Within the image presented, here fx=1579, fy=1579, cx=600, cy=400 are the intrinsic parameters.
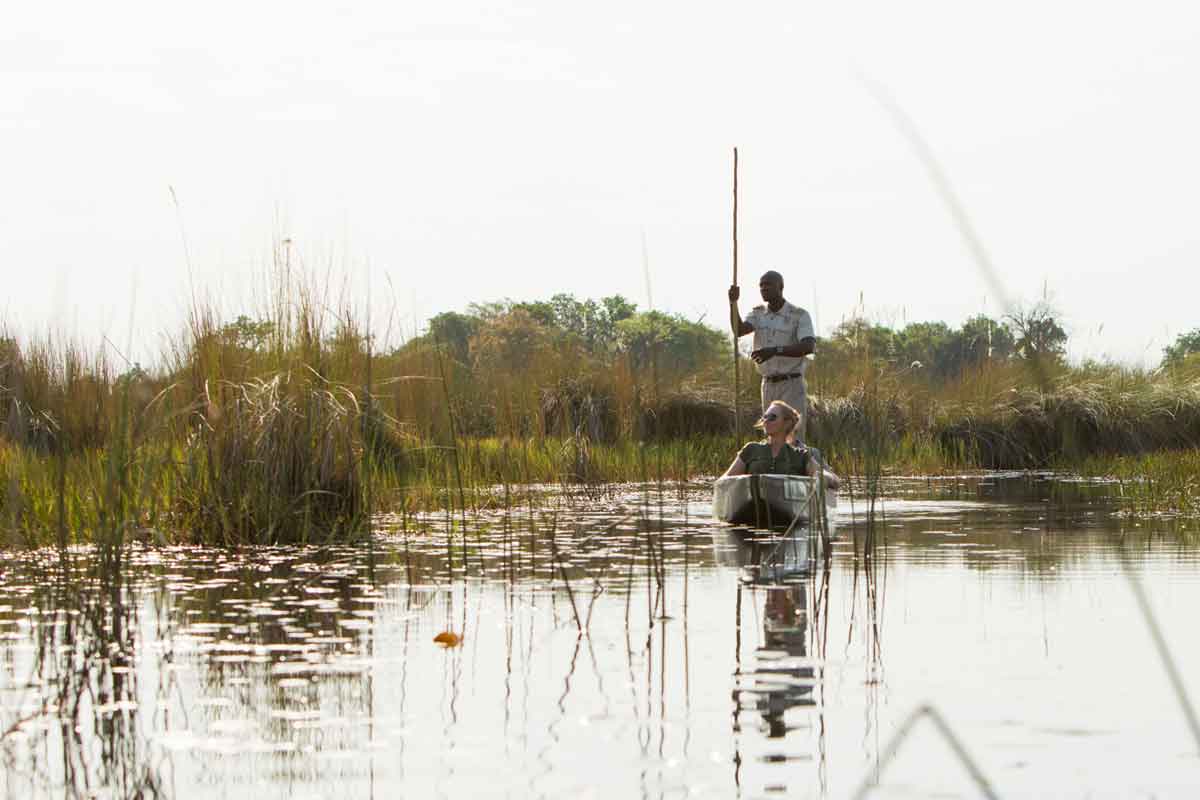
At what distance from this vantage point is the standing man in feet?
44.8

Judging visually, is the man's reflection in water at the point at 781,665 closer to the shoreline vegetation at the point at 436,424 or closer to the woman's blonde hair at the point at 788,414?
the shoreline vegetation at the point at 436,424

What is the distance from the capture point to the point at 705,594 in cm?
772

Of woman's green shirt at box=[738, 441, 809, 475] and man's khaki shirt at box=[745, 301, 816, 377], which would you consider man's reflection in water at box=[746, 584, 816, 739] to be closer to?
woman's green shirt at box=[738, 441, 809, 475]

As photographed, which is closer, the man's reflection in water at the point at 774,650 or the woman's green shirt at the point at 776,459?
the man's reflection in water at the point at 774,650

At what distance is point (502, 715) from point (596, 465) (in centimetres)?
1114

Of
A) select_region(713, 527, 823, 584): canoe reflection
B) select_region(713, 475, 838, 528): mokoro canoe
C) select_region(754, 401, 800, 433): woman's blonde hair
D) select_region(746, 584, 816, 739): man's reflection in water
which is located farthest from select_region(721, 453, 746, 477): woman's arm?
select_region(746, 584, 816, 739): man's reflection in water

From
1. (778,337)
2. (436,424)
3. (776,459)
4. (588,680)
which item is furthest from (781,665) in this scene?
(436,424)

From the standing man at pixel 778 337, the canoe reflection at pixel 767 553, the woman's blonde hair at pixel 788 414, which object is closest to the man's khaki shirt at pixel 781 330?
the standing man at pixel 778 337

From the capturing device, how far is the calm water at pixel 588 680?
160 inches

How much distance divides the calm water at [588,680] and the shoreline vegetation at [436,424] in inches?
22.5

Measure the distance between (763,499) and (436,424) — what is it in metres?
4.66

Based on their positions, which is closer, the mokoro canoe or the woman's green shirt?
the mokoro canoe

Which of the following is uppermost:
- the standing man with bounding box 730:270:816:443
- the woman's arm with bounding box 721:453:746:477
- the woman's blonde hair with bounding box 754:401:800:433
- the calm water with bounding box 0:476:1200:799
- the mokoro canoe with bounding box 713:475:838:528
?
the standing man with bounding box 730:270:816:443

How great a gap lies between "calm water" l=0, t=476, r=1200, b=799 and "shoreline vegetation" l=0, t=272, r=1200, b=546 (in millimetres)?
573
